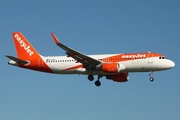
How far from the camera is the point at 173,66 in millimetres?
60688

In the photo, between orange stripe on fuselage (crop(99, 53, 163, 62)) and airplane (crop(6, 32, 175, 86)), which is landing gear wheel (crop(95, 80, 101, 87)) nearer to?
airplane (crop(6, 32, 175, 86))

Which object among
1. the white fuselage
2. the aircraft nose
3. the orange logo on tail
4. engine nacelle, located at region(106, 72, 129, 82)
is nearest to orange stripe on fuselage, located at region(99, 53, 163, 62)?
the white fuselage

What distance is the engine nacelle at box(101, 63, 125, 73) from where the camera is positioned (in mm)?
59750

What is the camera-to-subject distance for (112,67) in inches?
2355

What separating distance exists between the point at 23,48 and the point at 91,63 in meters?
12.7

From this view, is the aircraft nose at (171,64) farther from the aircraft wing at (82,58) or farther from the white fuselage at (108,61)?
the aircraft wing at (82,58)

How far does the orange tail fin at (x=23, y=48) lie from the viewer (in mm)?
67250

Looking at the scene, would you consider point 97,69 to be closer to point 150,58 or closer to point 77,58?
point 77,58

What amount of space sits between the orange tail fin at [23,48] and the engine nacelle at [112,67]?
1162 cm

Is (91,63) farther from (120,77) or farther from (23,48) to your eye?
(23,48)

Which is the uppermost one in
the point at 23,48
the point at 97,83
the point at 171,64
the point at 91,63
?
the point at 23,48

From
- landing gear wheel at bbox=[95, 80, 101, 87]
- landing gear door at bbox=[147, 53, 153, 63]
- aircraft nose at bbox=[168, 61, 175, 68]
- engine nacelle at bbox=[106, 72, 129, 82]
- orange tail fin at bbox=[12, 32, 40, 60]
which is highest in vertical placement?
orange tail fin at bbox=[12, 32, 40, 60]

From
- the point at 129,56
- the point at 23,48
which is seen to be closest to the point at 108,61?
the point at 129,56

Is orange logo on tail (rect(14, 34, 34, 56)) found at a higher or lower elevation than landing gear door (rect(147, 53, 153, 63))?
higher
